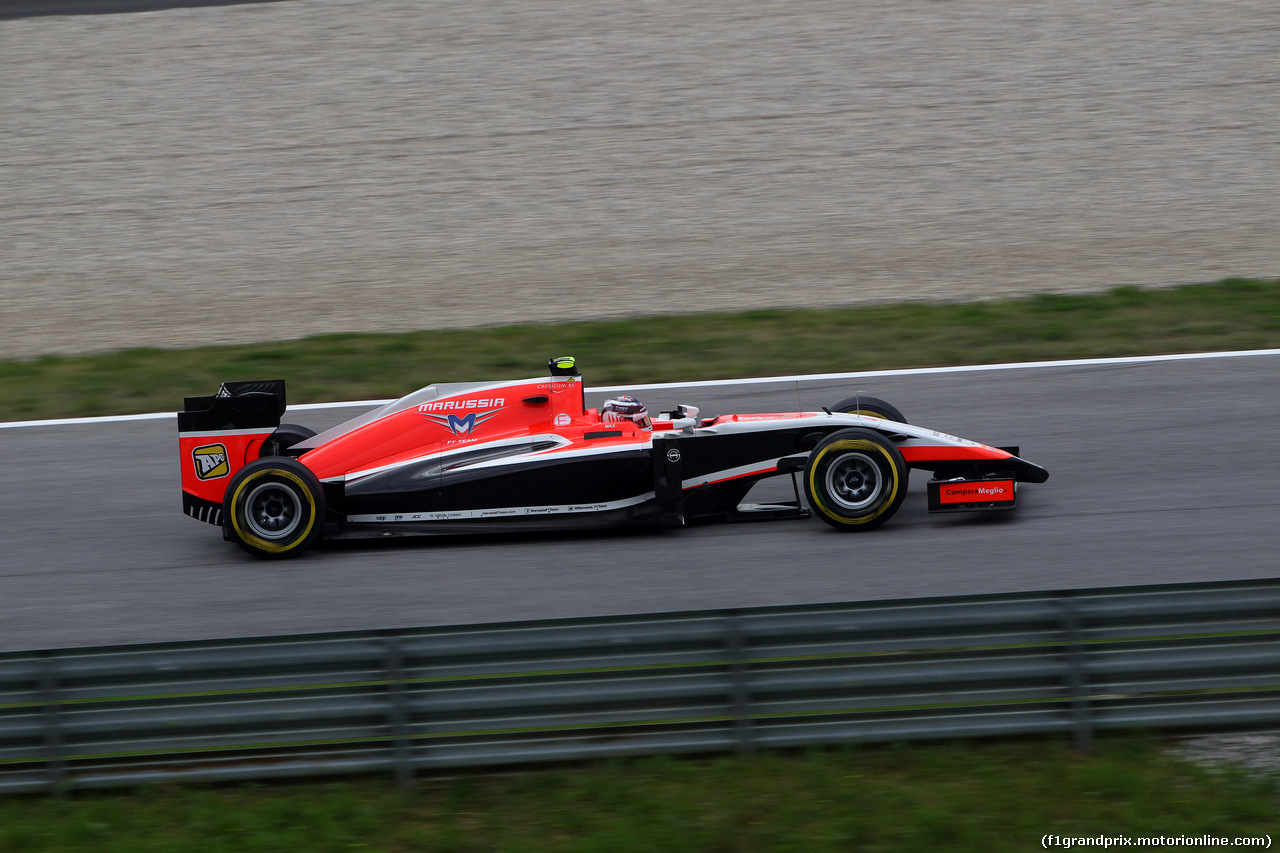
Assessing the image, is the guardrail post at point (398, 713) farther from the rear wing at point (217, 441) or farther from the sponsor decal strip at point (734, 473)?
the rear wing at point (217, 441)

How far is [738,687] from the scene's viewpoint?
4.86 metres

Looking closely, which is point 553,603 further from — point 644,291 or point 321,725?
point 644,291

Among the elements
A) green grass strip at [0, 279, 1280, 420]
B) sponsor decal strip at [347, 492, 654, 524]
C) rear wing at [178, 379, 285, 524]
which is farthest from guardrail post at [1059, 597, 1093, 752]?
green grass strip at [0, 279, 1280, 420]

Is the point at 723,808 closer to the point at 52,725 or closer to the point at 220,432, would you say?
the point at 52,725

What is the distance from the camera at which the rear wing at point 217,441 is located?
7.63 m

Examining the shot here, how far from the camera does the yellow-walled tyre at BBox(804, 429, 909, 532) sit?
7.20 m

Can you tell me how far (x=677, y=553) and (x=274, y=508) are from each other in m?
2.39

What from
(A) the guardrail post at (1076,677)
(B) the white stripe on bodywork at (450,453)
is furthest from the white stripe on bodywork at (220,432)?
(A) the guardrail post at (1076,677)

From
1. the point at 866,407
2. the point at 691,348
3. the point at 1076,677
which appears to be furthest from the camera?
the point at 691,348

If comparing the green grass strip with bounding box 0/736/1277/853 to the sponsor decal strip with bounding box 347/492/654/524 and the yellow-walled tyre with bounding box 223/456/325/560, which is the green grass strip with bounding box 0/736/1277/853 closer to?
the yellow-walled tyre with bounding box 223/456/325/560

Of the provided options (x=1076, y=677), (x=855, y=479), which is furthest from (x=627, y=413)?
(x=1076, y=677)

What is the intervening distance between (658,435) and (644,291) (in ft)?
24.0

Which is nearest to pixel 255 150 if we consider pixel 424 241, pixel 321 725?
pixel 424 241

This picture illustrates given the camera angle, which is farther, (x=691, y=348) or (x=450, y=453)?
(x=691, y=348)
